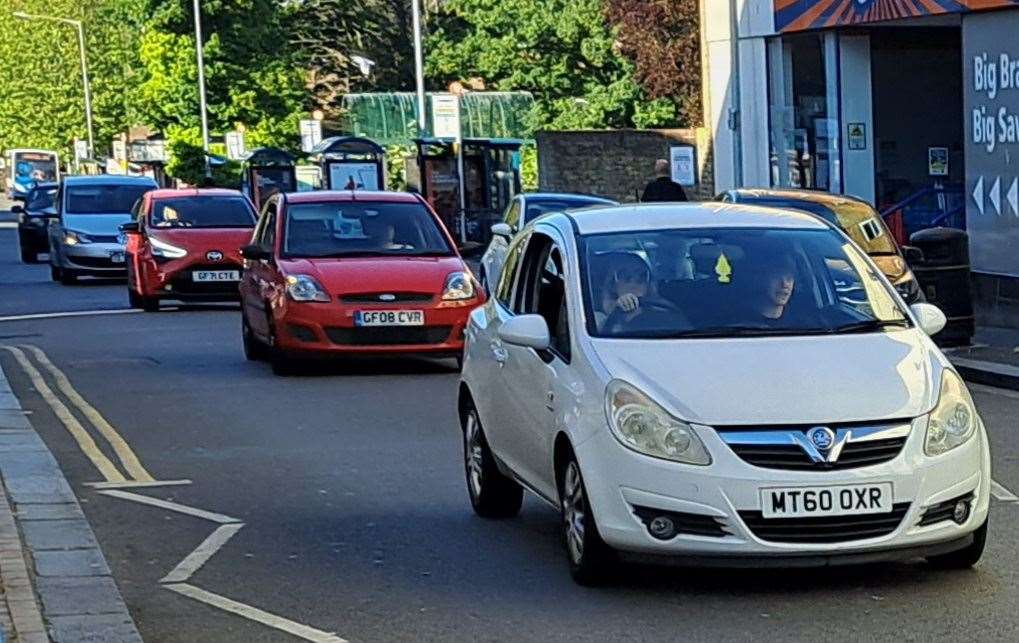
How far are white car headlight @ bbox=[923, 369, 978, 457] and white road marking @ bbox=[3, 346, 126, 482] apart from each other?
17.7 feet

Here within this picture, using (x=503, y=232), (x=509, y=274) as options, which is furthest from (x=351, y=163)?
(x=509, y=274)

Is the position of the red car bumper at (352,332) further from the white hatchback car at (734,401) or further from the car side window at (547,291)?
the white hatchback car at (734,401)

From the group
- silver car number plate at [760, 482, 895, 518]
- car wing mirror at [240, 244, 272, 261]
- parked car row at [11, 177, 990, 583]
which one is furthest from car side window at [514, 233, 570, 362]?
car wing mirror at [240, 244, 272, 261]

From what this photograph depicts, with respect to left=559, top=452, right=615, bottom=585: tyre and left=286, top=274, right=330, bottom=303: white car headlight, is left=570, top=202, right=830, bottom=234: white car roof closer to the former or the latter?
left=559, top=452, right=615, bottom=585: tyre

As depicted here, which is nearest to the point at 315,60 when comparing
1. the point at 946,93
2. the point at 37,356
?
the point at 946,93

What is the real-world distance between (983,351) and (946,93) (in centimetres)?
1009

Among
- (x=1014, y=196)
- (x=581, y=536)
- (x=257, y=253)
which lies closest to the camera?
(x=581, y=536)

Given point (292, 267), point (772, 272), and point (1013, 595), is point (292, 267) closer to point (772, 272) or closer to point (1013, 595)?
point (772, 272)

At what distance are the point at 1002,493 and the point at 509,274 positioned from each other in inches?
109

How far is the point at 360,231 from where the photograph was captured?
18.3 meters

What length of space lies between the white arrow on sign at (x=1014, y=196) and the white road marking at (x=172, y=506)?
12.4m

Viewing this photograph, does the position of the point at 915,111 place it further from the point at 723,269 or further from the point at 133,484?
the point at 723,269

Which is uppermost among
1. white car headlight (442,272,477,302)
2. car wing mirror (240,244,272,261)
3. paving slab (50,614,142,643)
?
car wing mirror (240,244,272,261)

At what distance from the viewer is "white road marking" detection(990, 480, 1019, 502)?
1021 cm
